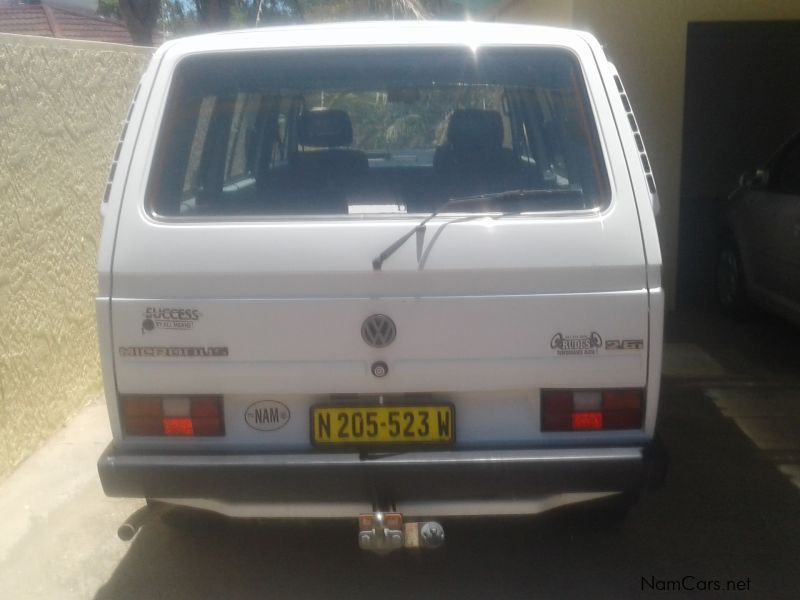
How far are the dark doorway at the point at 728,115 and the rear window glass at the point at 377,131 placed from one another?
20.4ft

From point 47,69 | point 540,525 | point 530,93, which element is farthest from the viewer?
point 47,69

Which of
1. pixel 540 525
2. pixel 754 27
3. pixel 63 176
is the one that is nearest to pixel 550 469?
pixel 540 525

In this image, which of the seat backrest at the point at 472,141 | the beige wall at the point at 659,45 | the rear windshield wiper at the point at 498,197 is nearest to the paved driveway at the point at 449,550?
the rear windshield wiper at the point at 498,197

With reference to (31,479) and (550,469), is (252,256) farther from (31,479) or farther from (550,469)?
(31,479)

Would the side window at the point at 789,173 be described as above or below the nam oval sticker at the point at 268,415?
below

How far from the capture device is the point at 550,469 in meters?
3.29

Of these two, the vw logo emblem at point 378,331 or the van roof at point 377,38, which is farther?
the van roof at point 377,38

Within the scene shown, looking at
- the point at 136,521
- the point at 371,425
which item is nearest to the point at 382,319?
the point at 371,425

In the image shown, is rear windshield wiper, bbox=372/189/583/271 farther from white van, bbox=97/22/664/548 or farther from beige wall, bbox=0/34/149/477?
beige wall, bbox=0/34/149/477

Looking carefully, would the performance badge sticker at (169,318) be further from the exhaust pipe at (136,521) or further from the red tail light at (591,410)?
the red tail light at (591,410)

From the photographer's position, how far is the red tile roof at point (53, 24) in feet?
56.2

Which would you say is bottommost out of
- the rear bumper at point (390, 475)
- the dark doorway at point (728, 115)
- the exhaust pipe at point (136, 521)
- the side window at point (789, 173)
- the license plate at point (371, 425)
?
the dark doorway at point (728, 115)

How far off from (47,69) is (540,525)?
333cm

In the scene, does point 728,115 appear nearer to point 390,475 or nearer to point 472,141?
point 472,141
